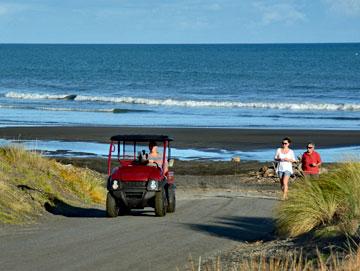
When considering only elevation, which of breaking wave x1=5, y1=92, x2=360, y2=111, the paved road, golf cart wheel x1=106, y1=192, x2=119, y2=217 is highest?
breaking wave x1=5, y1=92, x2=360, y2=111

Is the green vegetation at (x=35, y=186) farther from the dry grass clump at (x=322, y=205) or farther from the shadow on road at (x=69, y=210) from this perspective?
the dry grass clump at (x=322, y=205)

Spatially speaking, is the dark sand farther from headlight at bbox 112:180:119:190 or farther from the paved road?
headlight at bbox 112:180:119:190

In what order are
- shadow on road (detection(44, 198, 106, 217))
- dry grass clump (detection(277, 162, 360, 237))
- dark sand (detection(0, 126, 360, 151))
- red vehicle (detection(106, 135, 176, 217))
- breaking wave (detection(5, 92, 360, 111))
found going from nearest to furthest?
dry grass clump (detection(277, 162, 360, 237)) → red vehicle (detection(106, 135, 176, 217)) → shadow on road (detection(44, 198, 106, 217)) → dark sand (detection(0, 126, 360, 151)) → breaking wave (detection(5, 92, 360, 111))

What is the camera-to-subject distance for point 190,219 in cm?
1911

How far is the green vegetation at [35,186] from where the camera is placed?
1845 cm

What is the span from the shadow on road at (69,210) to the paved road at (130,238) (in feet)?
0.12

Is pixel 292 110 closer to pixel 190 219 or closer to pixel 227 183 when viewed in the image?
pixel 227 183

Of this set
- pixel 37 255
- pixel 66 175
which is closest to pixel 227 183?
pixel 66 175

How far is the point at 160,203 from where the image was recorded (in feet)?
62.9

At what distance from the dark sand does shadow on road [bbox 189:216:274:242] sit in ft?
62.9

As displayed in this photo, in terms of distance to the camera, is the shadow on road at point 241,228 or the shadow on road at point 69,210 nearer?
the shadow on road at point 241,228

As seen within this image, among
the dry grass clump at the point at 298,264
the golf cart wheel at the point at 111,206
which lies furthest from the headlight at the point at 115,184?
the dry grass clump at the point at 298,264

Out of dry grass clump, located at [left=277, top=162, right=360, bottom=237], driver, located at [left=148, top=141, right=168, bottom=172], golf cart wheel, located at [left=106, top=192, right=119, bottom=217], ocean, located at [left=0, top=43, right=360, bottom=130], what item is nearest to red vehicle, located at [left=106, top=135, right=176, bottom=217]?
golf cart wheel, located at [left=106, top=192, right=119, bottom=217]

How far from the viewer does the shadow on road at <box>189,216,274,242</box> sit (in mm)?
16547
